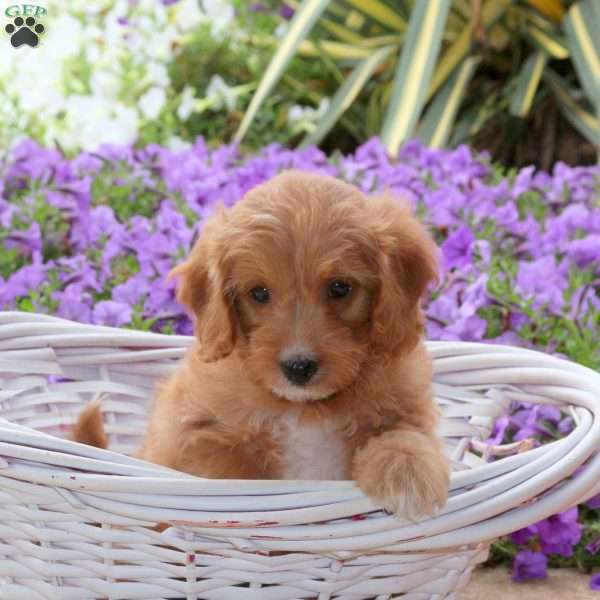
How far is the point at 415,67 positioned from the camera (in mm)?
6438

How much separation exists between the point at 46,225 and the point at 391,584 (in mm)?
2688

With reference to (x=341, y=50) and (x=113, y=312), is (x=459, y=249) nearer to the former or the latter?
(x=113, y=312)

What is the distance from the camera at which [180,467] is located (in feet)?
9.15

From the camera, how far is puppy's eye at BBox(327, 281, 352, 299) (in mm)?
2632

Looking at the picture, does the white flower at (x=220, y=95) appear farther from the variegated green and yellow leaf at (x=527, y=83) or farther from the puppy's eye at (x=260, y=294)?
the puppy's eye at (x=260, y=294)

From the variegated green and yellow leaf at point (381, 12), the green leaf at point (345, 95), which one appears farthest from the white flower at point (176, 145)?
the variegated green and yellow leaf at point (381, 12)

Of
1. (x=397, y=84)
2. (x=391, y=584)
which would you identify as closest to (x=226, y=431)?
(x=391, y=584)

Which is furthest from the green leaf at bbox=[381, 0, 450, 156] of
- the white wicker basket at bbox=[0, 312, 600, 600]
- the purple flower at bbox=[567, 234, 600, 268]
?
the white wicker basket at bbox=[0, 312, 600, 600]

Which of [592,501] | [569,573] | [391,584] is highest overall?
[391,584]

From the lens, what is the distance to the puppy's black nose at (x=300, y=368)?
2.51 m

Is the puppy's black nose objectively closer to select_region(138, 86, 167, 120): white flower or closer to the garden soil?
the garden soil

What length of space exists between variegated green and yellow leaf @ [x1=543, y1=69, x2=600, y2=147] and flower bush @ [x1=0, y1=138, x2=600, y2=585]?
4.83 ft

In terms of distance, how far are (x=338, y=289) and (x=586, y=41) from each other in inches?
179

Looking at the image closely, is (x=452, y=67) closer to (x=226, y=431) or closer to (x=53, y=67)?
(x=53, y=67)
